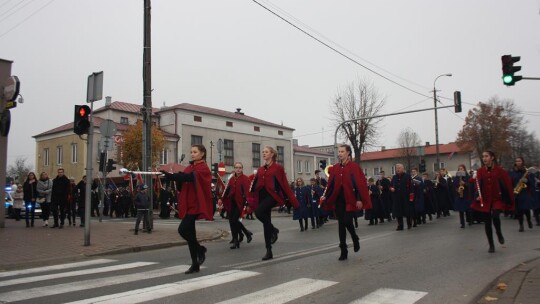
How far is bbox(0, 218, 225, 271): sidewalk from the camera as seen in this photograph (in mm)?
9508

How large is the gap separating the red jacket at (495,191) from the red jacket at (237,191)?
514 centimetres

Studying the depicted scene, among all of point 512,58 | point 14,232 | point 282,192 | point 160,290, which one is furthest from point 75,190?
point 512,58

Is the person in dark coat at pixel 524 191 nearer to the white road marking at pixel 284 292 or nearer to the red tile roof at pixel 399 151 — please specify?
the white road marking at pixel 284 292

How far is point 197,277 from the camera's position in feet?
23.3

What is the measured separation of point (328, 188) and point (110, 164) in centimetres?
1769

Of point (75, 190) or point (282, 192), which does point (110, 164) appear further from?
point (282, 192)

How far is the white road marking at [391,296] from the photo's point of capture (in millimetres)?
5445

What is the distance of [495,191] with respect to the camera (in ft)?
29.9

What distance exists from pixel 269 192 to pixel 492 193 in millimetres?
4279

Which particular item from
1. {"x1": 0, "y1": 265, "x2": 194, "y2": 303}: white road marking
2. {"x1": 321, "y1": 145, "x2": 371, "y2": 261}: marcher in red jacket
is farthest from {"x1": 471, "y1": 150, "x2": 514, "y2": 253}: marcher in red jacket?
{"x1": 0, "y1": 265, "x2": 194, "y2": 303}: white road marking

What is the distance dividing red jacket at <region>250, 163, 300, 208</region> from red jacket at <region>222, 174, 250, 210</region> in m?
2.40

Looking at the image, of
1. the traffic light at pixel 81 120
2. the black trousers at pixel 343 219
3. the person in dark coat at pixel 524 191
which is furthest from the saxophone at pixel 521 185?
the traffic light at pixel 81 120

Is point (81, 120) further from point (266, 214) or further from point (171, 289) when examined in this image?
point (171, 289)

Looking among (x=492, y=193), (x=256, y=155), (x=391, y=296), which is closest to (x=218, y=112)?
(x=256, y=155)
